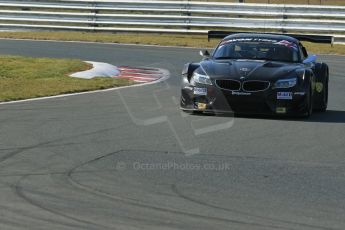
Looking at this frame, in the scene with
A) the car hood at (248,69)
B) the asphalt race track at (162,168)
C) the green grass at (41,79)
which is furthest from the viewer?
the green grass at (41,79)

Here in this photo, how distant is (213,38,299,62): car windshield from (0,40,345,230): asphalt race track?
1.10m

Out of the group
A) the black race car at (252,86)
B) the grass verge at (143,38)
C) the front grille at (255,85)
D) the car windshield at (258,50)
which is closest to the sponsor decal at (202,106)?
the black race car at (252,86)

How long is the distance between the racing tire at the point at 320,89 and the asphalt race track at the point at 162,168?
21 centimetres

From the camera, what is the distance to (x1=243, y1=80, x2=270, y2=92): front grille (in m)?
11.3

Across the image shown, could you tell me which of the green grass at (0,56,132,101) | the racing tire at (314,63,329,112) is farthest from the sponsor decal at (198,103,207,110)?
the green grass at (0,56,132,101)

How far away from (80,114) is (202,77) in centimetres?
186

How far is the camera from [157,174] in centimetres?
754

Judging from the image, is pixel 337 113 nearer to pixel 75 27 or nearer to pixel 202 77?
pixel 202 77

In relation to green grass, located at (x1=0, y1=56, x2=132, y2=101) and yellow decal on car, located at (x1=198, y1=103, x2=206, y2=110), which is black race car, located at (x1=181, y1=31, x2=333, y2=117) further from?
green grass, located at (x1=0, y1=56, x2=132, y2=101)

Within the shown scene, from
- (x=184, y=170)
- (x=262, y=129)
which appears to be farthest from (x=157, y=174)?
(x=262, y=129)

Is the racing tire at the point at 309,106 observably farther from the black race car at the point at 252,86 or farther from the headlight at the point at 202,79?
the headlight at the point at 202,79

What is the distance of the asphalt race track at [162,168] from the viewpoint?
601cm

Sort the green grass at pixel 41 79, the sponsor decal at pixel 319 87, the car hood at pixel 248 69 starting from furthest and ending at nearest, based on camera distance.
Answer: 1. the green grass at pixel 41 79
2. the sponsor decal at pixel 319 87
3. the car hood at pixel 248 69

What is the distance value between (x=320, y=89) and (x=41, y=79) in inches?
239
